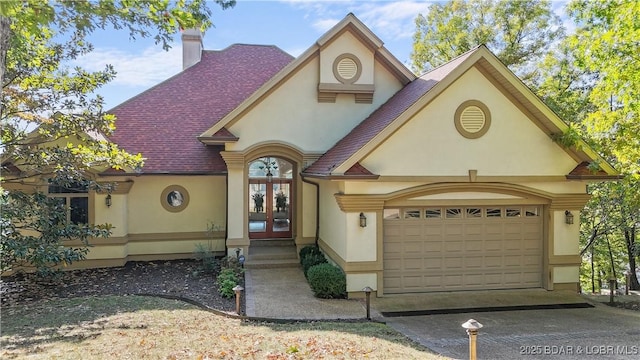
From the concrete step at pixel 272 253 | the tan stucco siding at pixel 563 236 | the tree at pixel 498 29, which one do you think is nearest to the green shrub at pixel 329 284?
the concrete step at pixel 272 253

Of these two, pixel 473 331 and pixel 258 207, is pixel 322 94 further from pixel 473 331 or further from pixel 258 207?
pixel 473 331

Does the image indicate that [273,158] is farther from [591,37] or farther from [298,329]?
[591,37]

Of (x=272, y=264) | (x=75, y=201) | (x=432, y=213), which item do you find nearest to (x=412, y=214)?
(x=432, y=213)

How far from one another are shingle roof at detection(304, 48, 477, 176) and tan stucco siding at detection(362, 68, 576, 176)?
1.84 feet

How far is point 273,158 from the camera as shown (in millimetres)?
15086

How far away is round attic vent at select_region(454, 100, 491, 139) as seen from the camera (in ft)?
34.4

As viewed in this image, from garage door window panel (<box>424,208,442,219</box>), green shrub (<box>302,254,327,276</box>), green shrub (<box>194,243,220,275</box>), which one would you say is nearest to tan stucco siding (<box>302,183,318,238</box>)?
green shrub (<box>302,254,327,276</box>)

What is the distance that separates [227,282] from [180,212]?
16.3 ft

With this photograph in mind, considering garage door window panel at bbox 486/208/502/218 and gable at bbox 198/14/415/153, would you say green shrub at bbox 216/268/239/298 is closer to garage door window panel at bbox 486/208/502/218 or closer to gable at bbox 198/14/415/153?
gable at bbox 198/14/415/153

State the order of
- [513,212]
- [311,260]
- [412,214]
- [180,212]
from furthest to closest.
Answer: [180,212], [311,260], [513,212], [412,214]

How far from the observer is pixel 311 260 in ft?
40.2

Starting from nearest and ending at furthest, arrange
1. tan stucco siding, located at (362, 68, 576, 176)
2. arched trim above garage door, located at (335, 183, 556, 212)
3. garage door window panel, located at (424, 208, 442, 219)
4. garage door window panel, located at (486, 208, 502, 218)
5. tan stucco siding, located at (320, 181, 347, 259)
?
arched trim above garage door, located at (335, 183, 556, 212) < tan stucco siding, located at (362, 68, 576, 176) < tan stucco siding, located at (320, 181, 347, 259) < garage door window panel, located at (424, 208, 442, 219) < garage door window panel, located at (486, 208, 502, 218)

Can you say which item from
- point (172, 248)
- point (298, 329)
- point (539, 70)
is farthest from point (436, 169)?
point (539, 70)

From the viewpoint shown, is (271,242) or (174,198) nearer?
(271,242)
